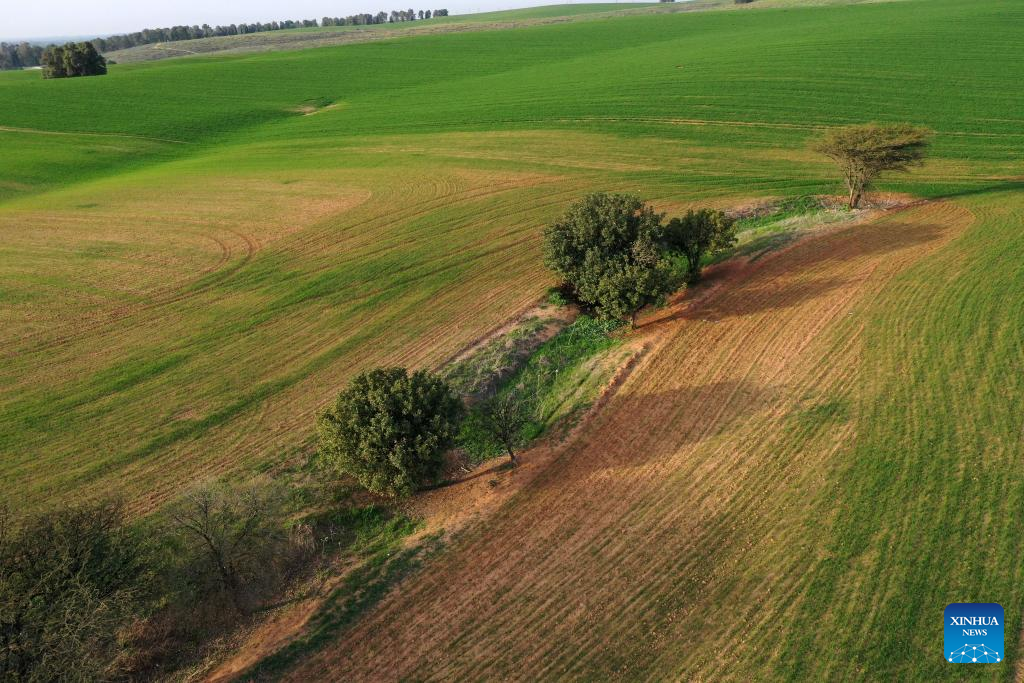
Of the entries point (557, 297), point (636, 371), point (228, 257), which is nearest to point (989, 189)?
point (557, 297)

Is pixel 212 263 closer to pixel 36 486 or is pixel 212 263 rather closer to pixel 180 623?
pixel 36 486

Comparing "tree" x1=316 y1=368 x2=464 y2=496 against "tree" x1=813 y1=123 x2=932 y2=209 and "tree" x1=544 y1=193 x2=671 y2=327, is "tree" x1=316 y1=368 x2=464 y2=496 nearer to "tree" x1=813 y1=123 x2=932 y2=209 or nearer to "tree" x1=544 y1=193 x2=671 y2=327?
"tree" x1=544 y1=193 x2=671 y2=327

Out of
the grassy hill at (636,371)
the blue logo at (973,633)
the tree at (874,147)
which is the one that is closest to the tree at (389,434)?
the grassy hill at (636,371)

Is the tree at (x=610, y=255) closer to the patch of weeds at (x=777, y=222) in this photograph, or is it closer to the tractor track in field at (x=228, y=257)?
the patch of weeds at (x=777, y=222)

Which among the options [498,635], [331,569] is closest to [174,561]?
[331,569]

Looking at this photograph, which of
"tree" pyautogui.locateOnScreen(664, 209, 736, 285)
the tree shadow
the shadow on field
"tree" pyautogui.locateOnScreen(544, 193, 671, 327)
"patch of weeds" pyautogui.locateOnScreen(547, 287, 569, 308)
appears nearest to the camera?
the shadow on field

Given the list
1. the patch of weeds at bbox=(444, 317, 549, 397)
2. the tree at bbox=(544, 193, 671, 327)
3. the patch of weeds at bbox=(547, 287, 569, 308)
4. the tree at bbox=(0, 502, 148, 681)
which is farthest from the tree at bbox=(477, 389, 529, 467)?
the tree at bbox=(0, 502, 148, 681)
